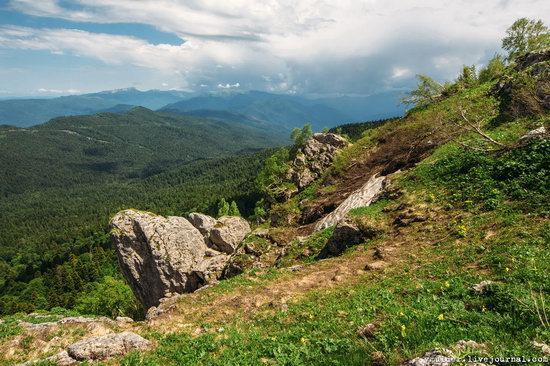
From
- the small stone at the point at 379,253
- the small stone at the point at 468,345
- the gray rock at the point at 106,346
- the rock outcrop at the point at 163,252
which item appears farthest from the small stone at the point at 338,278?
the rock outcrop at the point at 163,252

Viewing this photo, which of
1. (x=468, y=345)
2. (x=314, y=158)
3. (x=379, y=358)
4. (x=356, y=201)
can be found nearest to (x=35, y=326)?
(x=379, y=358)

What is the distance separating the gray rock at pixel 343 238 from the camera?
84.3 ft

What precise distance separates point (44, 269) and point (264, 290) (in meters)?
211

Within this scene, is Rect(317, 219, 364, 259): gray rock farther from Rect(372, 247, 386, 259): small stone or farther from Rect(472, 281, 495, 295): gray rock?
Rect(472, 281, 495, 295): gray rock

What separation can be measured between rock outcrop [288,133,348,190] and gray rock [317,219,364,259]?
3144cm

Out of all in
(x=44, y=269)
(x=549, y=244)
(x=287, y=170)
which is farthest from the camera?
(x=44, y=269)

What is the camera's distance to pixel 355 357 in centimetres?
941

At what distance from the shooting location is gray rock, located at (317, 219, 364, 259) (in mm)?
25688

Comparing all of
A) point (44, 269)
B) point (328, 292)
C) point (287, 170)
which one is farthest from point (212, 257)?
point (44, 269)

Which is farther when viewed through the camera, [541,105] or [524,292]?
[541,105]

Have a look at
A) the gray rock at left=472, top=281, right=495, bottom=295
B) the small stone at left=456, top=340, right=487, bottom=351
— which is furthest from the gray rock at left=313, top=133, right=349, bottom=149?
the small stone at left=456, top=340, right=487, bottom=351

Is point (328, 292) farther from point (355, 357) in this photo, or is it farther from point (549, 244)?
point (549, 244)

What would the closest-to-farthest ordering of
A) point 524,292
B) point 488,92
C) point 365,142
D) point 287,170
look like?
point 524,292 < point 488,92 < point 365,142 < point 287,170

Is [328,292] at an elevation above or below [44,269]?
above
